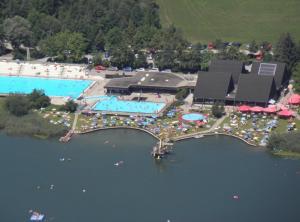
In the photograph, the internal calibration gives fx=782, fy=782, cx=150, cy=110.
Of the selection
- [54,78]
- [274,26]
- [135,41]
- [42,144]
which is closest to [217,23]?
[274,26]


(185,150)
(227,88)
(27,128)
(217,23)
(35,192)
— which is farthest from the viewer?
(217,23)

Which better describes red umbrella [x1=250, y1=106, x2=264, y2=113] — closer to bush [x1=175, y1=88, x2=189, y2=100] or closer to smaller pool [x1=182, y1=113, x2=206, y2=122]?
smaller pool [x1=182, y1=113, x2=206, y2=122]

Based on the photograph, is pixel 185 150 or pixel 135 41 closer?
pixel 185 150

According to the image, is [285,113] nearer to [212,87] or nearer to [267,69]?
[212,87]

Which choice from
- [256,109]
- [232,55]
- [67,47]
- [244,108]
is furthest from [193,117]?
[67,47]

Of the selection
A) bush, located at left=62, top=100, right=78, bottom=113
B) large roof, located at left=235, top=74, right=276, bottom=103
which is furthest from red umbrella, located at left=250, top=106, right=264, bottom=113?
bush, located at left=62, top=100, right=78, bottom=113

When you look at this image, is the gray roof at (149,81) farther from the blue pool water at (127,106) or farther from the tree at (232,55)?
the tree at (232,55)

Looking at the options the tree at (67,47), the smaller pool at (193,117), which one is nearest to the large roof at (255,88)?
the smaller pool at (193,117)

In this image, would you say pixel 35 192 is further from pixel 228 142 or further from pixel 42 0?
pixel 42 0
